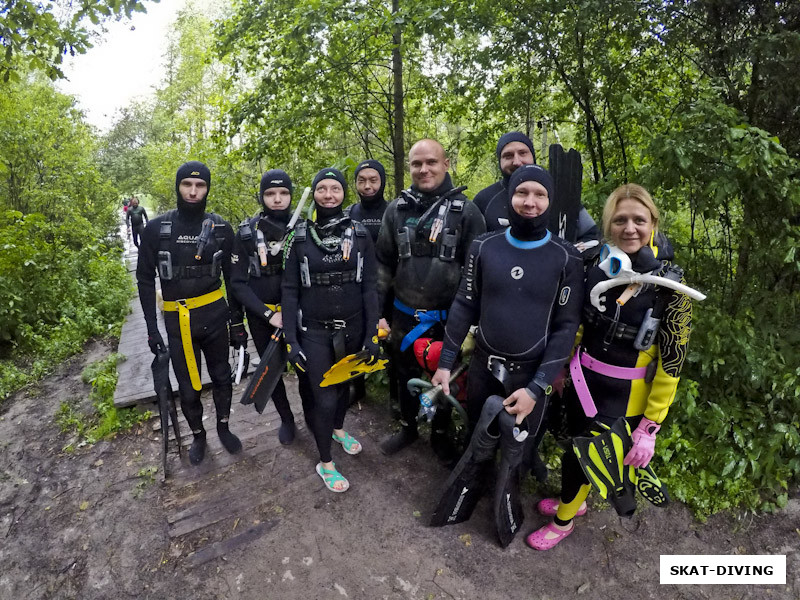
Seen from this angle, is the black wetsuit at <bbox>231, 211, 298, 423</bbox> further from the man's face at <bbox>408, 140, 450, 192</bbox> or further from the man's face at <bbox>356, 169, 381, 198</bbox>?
the man's face at <bbox>408, 140, 450, 192</bbox>

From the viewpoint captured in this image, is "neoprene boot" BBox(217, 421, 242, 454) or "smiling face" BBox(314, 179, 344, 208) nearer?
"smiling face" BBox(314, 179, 344, 208)

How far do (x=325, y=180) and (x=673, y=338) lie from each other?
2.58 m

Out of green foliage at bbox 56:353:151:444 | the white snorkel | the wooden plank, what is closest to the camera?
the white snorkel

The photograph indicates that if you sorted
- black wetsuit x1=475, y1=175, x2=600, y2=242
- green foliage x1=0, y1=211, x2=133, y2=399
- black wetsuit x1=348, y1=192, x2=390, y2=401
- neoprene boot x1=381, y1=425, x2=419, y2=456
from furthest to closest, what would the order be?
green foliage x1=0, y1=211, x2=133, y2=399 → black wetsuit x1=348, y1=192, x2=390, y2=401 → neoprene boot x1=381, y1=425, x2=419, y2=456 → black wetsuit x1=475, y1=175, x2=600, y2=242

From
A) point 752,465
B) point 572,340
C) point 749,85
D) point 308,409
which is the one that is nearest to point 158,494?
point 308,409

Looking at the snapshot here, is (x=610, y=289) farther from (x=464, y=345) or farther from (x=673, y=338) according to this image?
(x=464, y=345)

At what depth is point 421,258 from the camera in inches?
144

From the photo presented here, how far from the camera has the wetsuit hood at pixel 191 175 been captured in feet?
12.0

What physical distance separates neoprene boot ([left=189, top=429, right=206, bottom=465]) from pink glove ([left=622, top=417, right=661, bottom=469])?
11.9ft

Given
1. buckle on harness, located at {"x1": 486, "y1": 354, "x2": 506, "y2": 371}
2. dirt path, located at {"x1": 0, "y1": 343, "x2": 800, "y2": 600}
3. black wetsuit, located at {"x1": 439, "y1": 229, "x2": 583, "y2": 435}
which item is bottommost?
dirt path, located at {"x1": 0, "y1": 343, "x2": 800, "y2": 600}

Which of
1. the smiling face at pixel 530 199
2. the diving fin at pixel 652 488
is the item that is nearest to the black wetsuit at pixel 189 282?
the smiling face at pixel 530 199

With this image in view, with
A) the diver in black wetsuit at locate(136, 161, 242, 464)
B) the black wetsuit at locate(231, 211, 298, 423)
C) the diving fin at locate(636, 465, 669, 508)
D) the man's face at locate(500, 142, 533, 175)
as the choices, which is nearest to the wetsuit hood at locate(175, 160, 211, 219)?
the diver in black wetsuit at locate(136, 161, 242, 464)

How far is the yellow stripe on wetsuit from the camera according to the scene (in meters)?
3.79

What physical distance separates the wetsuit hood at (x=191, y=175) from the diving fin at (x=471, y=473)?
2837 mm
